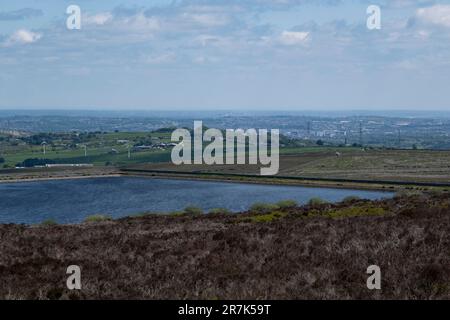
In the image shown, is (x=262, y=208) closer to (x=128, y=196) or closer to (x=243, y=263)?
(x=243, y=263)

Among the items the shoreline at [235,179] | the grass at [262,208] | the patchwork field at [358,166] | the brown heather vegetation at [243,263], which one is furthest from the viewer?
the patchwork field at [358,166]

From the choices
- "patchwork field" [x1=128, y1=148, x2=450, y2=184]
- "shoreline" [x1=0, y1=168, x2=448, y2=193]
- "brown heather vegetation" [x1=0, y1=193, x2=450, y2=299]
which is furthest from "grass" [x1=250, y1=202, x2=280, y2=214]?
"patchwork field" [x1=128, y1=148, x2=450, y2=184]

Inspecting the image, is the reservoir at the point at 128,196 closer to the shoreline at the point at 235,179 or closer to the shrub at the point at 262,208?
the shoreline at the point at 235,179

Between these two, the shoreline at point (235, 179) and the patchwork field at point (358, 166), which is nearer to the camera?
the shoreline at point (235, 179)

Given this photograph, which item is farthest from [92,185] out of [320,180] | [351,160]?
[351,160]

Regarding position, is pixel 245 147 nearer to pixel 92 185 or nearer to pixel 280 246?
pixel 92 185

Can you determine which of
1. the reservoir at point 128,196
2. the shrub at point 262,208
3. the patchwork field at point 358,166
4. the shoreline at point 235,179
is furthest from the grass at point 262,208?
the patchwork field at point 358,166
